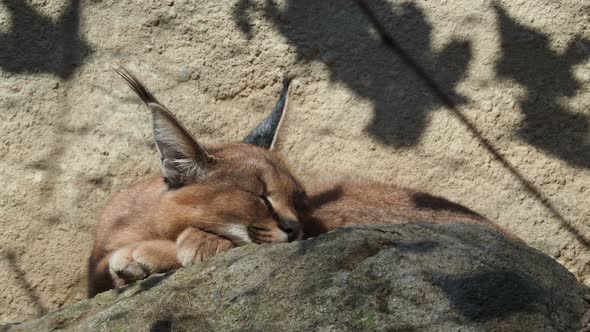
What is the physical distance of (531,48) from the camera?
6.42 m

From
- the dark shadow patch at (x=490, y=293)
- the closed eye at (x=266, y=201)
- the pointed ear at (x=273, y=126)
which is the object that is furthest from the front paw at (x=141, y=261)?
the dark shadow patch at (x=490, y=293)

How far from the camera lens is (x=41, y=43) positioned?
6473 millimetres

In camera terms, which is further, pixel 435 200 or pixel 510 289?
pixel 435 200

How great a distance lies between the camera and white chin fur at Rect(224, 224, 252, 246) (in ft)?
16.3

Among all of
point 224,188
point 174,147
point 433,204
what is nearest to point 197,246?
point 224,188

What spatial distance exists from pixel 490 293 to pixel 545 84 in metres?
3.16

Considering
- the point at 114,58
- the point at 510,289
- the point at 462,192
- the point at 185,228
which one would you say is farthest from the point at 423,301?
the point at 114,58

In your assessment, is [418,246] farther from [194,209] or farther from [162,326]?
[194,209]

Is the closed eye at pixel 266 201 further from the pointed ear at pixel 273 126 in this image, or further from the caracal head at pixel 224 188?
the pointed ear at pixel 273 126

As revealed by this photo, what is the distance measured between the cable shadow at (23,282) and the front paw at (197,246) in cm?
187

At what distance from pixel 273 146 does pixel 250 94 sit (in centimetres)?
89

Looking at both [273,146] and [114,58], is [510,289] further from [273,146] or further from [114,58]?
[114,58]

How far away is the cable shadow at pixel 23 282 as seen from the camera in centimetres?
623

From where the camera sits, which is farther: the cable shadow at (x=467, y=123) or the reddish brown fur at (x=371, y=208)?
the cable shadow at (x=467, y=123)
